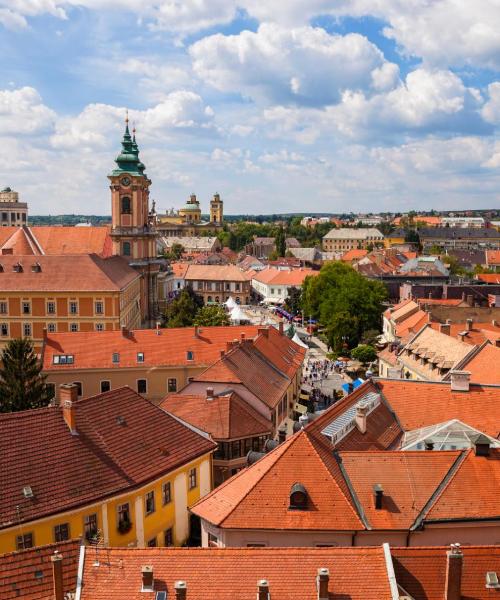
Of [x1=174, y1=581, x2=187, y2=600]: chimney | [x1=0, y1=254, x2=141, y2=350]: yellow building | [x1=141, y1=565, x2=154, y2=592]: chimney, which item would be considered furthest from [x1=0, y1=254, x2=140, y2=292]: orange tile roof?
[x1=174, y1=581, x2=187, y2=600]: chimney

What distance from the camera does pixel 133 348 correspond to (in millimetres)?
49406

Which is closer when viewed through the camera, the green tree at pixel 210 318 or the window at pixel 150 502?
the window at pixel 150 502

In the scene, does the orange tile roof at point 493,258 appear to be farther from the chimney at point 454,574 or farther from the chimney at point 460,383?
the chimney at point 454,574

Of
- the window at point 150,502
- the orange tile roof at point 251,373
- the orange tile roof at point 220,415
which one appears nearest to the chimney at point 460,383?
the orange tile roof at point 220,415

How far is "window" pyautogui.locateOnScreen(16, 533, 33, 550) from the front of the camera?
23.5 meters

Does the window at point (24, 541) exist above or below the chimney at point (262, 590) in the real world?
below

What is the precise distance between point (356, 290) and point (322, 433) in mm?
55633

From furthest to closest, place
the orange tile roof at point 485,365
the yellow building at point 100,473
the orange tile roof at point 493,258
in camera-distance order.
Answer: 1. the orange tile roof at point 493,258
2. the orange tile roof at point 485,365
3. the yellow building at point 100,473

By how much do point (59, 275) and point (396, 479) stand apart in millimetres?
50497

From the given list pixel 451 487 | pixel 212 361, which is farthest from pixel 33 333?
pixel 451 487

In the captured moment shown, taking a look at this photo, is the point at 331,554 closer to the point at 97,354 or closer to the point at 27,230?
the point at 97,354

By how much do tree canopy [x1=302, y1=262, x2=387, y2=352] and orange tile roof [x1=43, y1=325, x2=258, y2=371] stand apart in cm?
2729

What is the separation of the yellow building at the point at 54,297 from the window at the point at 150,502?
41.1 m

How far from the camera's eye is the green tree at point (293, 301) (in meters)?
112
